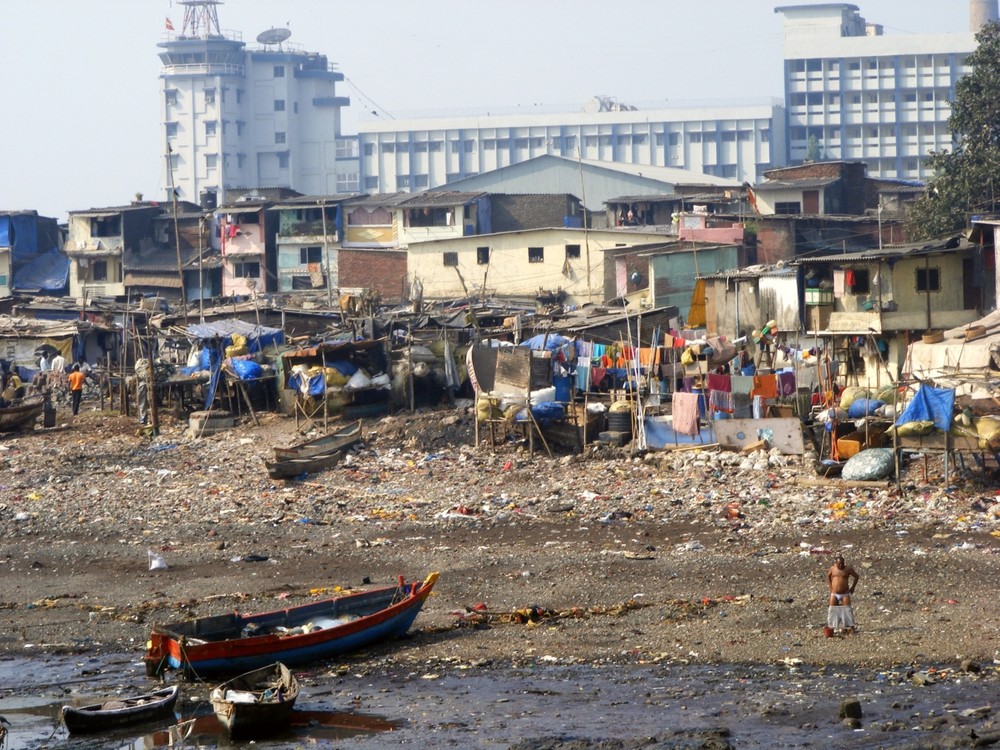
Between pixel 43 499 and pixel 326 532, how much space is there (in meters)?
7.50

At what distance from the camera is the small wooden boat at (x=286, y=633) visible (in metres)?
15.9

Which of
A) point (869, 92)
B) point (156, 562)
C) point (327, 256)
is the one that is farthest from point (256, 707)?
point (869, 92)

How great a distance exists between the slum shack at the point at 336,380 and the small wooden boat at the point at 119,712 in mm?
16893

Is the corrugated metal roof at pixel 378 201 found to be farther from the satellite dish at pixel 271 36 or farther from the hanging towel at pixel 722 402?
the satellite dish at pixel 271 36

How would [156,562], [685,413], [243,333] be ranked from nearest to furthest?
[156,562] → [685,413] → [243,333]

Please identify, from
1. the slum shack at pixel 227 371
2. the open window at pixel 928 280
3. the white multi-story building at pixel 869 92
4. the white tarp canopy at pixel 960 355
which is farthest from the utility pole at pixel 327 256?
the white multi-story building at pixel 869 92

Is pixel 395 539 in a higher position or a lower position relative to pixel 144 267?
lower

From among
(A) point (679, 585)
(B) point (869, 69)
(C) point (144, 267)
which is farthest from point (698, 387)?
(B) point (869, 69)

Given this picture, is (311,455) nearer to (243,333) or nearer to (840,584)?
(243,333)

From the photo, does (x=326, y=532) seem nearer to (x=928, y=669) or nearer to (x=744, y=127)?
(x=928, y=669)

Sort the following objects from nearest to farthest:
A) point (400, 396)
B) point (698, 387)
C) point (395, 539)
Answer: point (395, 539) → point (698, 387) → point (400, 396)

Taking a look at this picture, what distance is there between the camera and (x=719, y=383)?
27484 millimetres

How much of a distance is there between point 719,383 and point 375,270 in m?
26.5

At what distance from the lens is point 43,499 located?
1077 inches
